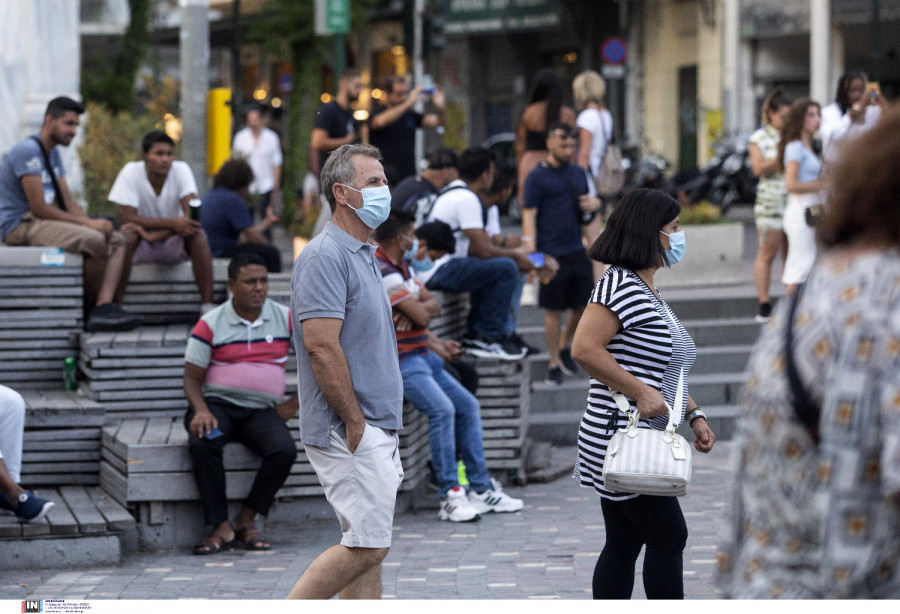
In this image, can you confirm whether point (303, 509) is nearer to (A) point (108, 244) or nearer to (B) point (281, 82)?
(A) point (108, 244)

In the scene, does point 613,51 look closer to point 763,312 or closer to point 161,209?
point 763,312

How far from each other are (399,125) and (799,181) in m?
3.09

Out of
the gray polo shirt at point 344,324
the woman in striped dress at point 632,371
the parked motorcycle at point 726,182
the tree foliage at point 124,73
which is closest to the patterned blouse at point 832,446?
the woman in striped dress at point 632,371

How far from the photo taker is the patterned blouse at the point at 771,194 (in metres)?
10.7

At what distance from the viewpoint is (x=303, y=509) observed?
7.47 m

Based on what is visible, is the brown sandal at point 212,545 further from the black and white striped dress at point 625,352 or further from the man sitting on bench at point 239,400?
the black and white striped dress at point 625,352

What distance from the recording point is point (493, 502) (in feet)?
24.9

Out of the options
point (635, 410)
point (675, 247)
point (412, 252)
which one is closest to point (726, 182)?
point (412, 252)

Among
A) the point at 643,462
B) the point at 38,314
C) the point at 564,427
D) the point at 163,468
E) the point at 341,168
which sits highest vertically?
the point at 341,168

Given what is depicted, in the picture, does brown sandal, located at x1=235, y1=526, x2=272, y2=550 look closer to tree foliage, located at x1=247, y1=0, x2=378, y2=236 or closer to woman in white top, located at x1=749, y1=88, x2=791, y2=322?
woman in white top, located at x1=749, y1=88, x2=791, y2=322

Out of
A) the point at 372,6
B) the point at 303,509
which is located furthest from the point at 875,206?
the point at 372,6

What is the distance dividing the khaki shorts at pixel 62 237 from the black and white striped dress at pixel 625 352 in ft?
15.2

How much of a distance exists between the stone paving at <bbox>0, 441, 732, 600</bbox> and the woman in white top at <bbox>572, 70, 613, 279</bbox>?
4.17 meters

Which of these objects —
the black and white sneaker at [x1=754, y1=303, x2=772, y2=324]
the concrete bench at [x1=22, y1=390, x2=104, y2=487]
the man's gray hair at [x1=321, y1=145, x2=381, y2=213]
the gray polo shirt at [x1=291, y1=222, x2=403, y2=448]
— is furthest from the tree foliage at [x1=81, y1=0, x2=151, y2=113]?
the gray polo shirt at [x1=291, y1=222, x2=403, y2=448]
